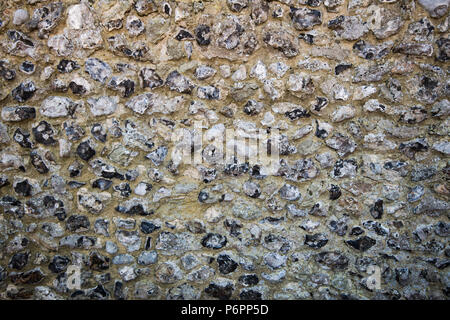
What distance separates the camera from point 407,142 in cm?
228

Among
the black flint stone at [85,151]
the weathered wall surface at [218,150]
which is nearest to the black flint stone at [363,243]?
the weathered wall surface at [218,150]

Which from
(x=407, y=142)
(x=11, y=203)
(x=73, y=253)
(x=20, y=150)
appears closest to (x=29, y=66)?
(x=20, y=150)

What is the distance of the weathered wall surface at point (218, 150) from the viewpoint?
2172 mm

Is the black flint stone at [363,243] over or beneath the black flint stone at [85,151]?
beneath

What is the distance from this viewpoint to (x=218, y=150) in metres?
2.29

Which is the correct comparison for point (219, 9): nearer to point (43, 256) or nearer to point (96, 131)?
point (96, 131)

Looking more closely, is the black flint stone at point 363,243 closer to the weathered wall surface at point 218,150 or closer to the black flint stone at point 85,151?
the weathered wall surface at point 218,150

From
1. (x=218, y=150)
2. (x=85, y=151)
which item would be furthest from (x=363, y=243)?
(x=85, y=151)

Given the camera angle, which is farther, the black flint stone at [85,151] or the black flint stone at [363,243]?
the black flint stone at [363,243]

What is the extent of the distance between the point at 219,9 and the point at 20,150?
4.80 feet

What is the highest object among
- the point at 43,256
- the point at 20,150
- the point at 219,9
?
the point at 219,9

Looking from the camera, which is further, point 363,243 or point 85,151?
point 363,243

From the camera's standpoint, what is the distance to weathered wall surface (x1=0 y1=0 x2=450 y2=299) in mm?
2172

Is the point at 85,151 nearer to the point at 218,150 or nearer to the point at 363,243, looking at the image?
the point at 218,150
